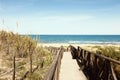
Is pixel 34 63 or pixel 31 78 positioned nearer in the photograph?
pixel 31 78

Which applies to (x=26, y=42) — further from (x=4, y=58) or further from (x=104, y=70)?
(x=104, y=70)

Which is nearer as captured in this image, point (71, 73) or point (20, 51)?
point (71, 73)

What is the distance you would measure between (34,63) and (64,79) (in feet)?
27.6

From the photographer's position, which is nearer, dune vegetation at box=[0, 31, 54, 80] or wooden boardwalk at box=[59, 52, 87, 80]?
wooden boardwalk at box=[59, 52, 87, 80]

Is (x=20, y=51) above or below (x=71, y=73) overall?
below

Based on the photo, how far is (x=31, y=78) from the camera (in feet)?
41.9

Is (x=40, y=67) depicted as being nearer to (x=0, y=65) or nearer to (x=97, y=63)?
(x=0, y=65)

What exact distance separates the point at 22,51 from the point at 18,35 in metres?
1.37

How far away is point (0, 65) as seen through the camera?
672 inches

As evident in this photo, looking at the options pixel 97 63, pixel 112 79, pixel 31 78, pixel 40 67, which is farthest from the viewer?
pixel 40 67

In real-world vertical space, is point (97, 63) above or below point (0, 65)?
above

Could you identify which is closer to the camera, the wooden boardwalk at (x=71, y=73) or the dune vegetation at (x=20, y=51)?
the wooden boardwalk at (x=71, y=73)

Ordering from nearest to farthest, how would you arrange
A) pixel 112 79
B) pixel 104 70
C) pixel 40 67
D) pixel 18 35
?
pixel 112 79, pixel 104 70, pixel 40 67, pixel 18 35

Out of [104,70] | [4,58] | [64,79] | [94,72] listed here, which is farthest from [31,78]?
[4,58]
